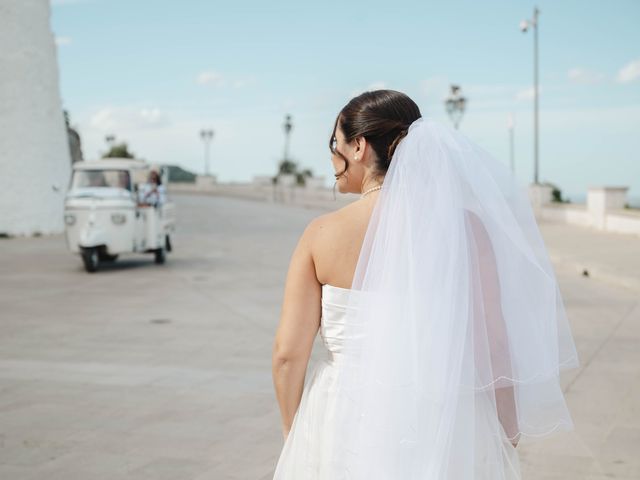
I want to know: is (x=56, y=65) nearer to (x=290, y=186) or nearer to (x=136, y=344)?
(x=136, y=344)

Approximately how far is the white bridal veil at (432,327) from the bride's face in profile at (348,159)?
0.10 metres

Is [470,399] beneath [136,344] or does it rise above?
above

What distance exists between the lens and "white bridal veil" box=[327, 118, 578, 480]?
103 inches

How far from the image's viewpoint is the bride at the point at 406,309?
2.60 meters

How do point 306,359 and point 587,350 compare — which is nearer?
point 306,359

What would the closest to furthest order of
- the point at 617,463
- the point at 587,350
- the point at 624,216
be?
the point at 617,463 → the point at 587,350 → the point at 624,216

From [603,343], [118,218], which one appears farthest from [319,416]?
[118,218]

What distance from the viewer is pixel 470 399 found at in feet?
8.80

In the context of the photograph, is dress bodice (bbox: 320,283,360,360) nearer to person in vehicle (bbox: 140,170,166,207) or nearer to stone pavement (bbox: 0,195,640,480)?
stone pavement (bbox: 0,195,640,480)

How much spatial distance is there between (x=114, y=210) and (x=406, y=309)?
13382mm

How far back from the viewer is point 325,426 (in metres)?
2.77

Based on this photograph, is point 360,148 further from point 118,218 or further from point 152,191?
point 152,191

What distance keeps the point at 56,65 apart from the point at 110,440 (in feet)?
80.0

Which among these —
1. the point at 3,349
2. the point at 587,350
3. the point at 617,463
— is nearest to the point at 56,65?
the point at 3,349
